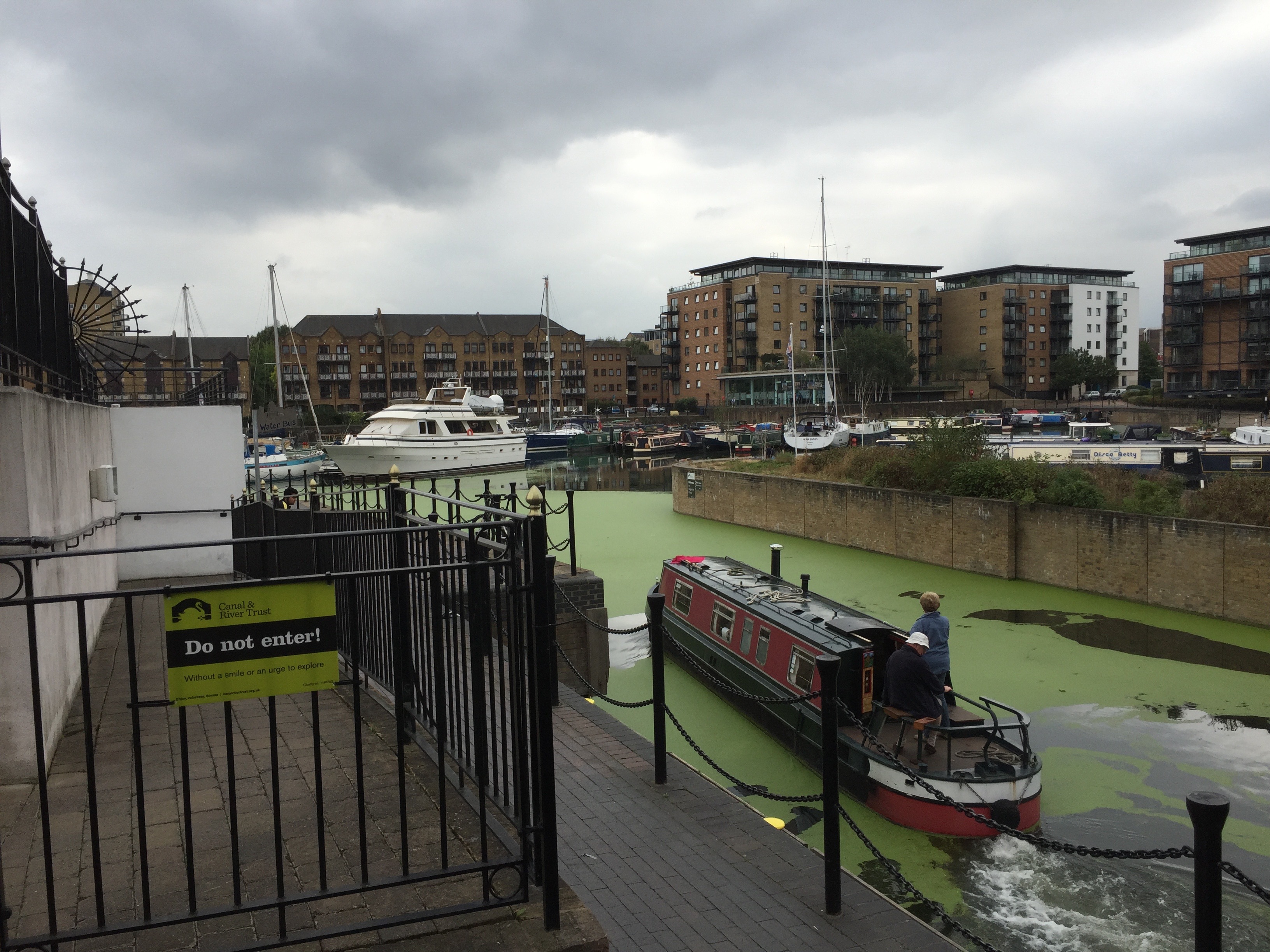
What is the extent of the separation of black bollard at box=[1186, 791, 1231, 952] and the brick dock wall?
14.7 m

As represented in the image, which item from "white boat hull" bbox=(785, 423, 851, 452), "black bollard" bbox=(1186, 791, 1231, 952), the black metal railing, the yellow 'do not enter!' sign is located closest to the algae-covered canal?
"black bollard" bbox=(1186, 791, 1231, 952)

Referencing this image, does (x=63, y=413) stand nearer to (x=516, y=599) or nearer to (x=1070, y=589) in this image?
(x=516, y=599)

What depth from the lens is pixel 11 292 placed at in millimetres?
5906

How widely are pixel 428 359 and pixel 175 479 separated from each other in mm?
94168

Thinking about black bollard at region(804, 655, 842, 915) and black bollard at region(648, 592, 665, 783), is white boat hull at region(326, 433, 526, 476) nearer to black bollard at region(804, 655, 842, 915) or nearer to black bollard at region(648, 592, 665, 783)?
black bollard at region(648, 592, 665, 783)

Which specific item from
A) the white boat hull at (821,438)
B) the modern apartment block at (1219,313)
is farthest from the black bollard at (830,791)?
the modern apartment block at (1219,313)

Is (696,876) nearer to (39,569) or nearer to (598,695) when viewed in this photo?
(39,569)

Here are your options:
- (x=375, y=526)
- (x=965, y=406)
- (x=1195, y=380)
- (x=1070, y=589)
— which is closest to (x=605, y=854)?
(x=375, y=526)

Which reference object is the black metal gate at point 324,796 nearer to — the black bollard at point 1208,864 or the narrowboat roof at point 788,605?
the black bollard at point 1208,864

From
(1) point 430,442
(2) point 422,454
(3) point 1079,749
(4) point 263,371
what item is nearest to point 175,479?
(3) point 1079,749

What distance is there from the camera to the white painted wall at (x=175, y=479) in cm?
1210

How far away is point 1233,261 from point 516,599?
9715cm

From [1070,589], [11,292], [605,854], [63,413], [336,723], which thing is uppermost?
[11,292]

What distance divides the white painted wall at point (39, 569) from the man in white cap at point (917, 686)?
6537mm
